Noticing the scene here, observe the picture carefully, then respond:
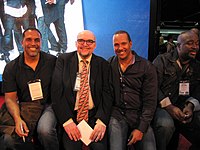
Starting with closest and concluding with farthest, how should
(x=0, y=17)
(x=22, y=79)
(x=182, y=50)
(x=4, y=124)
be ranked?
(x=4, y=124) → (x=22, y=79) → (x=182, y=50) → (x=0, y=17)

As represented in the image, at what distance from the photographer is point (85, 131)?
202 centimetres

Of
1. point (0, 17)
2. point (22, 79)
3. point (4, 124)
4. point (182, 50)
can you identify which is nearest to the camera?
point (4, 124)

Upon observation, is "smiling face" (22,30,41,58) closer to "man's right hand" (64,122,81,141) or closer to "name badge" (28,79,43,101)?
"name badge" (28,79,43,101)

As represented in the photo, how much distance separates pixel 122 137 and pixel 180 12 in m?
9.57

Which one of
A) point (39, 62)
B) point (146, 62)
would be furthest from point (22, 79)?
point (146, 62)

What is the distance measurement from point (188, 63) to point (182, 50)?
0.17 metres

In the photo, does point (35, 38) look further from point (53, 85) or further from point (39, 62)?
point (53, 85)

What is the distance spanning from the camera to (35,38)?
7.38ft

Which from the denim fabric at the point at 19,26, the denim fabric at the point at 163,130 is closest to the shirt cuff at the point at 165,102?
the denim fabric at the point at 163,130

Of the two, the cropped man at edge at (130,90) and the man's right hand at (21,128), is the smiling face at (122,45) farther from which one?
the man's right hand at (21,128)

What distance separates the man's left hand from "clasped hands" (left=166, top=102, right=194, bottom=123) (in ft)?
2.46

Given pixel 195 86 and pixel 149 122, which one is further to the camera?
pixel 195 86

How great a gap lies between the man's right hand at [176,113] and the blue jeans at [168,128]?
42mm

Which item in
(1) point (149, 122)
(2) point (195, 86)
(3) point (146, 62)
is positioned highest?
(3) point (146, 62)
